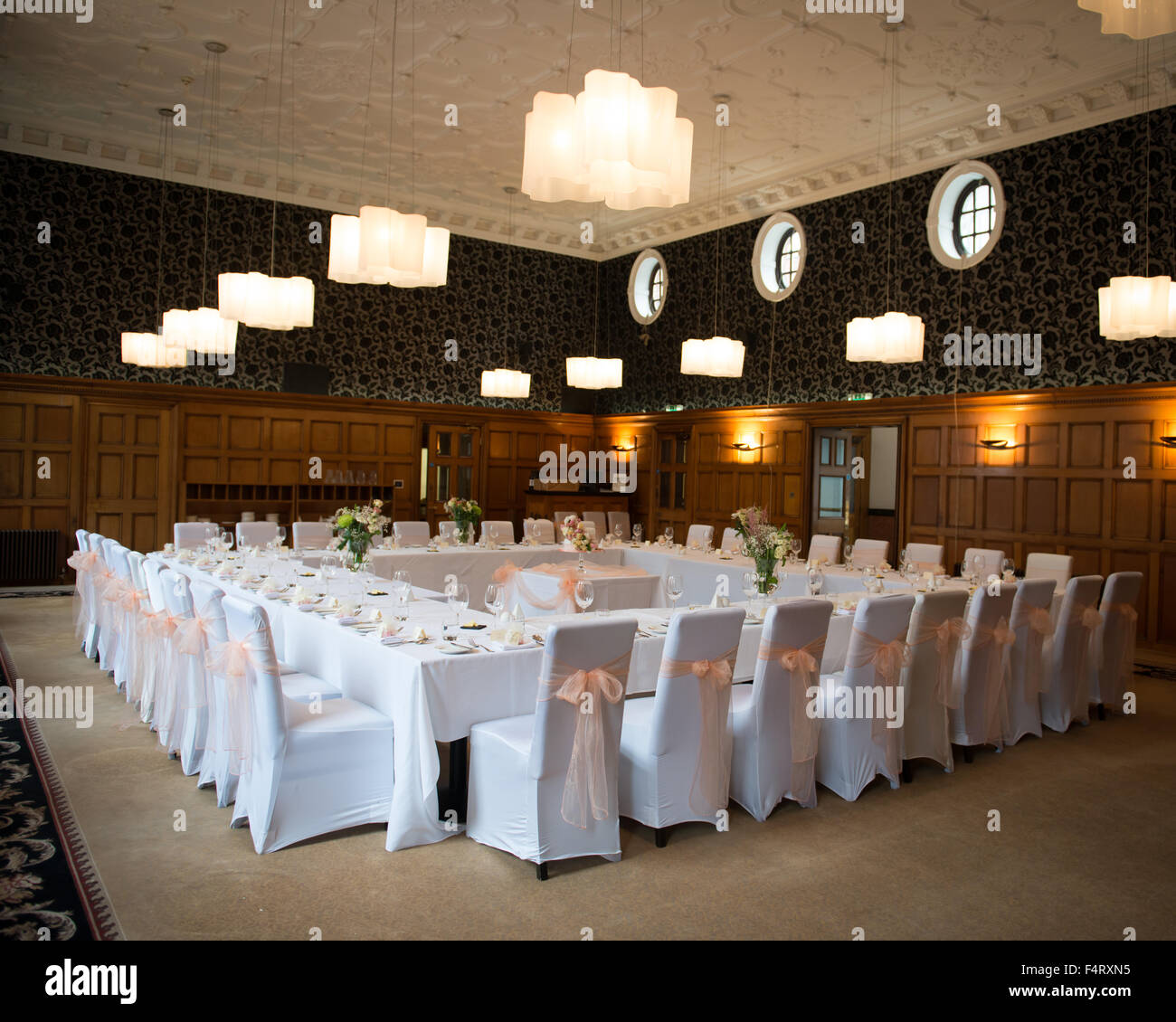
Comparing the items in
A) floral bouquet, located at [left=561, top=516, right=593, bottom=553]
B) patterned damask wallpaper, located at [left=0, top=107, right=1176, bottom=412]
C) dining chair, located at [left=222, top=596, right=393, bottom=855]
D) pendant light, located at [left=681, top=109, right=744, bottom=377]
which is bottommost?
dining chair, located at [left=222, top=596, right=393, bottom=855]

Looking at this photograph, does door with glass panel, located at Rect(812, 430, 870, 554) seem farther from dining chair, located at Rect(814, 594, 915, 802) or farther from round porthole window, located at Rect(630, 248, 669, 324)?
dining chair, located at Rect(814, 594, 915, 802)

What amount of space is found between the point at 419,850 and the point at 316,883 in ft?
1.63

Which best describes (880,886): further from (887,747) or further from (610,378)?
(610,378)

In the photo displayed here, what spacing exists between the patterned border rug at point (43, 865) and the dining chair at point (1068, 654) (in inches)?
220

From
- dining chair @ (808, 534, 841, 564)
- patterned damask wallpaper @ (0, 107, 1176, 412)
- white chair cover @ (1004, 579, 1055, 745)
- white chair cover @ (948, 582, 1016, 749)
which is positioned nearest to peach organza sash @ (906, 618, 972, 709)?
white chair cover @ (948, 582, 1016, 749)

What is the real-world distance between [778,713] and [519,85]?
789cm

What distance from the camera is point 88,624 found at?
303 inches

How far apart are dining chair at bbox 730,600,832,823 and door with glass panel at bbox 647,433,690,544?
949 centimetres

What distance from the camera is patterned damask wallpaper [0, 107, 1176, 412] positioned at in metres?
9.54

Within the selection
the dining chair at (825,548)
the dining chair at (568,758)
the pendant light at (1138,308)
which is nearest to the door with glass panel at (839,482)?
the dining chair at (825,548)

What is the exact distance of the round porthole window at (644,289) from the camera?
1530cm

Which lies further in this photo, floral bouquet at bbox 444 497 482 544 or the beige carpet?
floral bouquet at bbox 444 497 482 544

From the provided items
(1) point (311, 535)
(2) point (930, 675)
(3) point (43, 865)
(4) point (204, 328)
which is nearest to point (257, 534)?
(1) point (311, 535)
